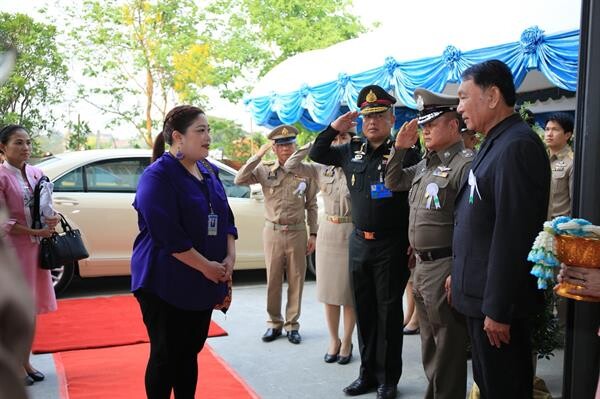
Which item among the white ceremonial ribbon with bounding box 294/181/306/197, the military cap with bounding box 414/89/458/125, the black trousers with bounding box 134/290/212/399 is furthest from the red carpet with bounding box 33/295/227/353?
the military cap with bounding box 414/89/458/125

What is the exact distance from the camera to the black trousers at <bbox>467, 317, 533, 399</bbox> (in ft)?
7.90

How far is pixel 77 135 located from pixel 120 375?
12.3 meters

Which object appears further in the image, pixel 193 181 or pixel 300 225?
pixel 300 225

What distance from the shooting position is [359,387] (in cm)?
378

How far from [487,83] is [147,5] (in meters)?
14.6

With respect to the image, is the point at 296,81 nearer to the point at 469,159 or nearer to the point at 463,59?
the point at 463,59

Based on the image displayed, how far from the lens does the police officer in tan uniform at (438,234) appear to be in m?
3.04

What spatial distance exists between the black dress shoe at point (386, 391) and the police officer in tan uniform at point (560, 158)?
2.44m

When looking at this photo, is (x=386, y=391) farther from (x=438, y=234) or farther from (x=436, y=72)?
(x=436, y=72)

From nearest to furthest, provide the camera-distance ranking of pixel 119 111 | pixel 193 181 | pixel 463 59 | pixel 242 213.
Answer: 1. pixel 193 181
2. pixel 463 59
3. pixel 242 213
4. pixel 119 111

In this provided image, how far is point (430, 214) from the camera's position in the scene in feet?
10.2

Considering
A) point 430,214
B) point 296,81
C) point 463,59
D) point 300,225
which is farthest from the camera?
point 296,81

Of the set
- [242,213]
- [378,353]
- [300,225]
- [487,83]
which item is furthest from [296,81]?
[487,83]

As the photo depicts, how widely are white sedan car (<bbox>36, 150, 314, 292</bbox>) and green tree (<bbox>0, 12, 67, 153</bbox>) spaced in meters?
6.50
